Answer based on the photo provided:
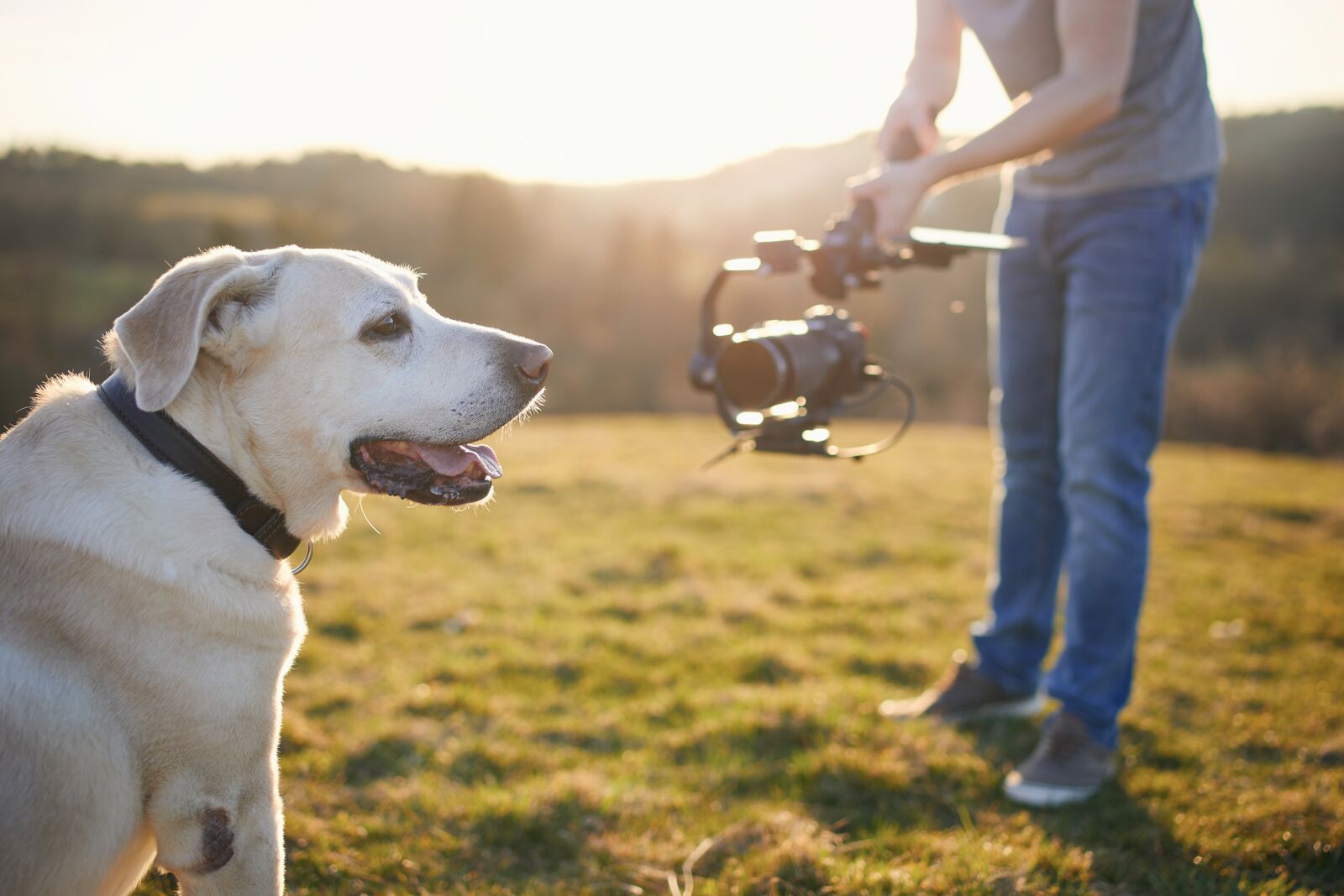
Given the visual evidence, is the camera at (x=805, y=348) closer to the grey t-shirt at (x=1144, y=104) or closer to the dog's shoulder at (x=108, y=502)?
the grey t-shirt at (x=1144, y=104)

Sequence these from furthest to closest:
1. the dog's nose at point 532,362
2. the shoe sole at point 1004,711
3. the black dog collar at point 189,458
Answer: the shoe sole at point 1004,711, the dog's nose at point 532,362, the black dog collar at point 189,458

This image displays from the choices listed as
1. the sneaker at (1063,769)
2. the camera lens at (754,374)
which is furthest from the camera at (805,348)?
the sneaker at (1063,769)

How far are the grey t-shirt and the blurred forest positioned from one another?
9.50 m

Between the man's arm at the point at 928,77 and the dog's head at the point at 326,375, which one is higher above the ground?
the man's arm at the point at 928,77

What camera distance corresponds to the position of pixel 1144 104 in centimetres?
306

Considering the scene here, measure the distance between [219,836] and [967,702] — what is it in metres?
2.93

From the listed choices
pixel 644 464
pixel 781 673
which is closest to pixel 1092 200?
pixel 781 673

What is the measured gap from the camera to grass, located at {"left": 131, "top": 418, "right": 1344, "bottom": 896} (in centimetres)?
265

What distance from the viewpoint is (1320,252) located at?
3522cm

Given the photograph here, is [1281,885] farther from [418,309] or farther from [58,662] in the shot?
[58,662]

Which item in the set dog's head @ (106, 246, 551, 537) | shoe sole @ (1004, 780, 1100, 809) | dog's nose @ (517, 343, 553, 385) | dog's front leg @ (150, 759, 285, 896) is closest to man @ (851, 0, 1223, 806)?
shoe sole @ (1004, 780, 1100, 809)

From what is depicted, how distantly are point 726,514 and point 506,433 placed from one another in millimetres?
5749

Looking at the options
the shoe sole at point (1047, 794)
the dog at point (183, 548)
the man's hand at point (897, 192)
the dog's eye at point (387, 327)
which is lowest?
the shoe sole at point (1047, 794)

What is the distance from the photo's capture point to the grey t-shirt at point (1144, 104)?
9.97 ft
